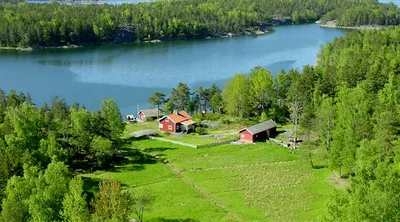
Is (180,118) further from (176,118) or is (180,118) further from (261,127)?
(261,127)

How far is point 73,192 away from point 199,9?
159540 millimetres

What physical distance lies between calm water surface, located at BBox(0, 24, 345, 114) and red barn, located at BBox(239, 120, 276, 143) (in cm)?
2584

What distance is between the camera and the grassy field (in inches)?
1432

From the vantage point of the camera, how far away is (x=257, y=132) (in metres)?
55.2

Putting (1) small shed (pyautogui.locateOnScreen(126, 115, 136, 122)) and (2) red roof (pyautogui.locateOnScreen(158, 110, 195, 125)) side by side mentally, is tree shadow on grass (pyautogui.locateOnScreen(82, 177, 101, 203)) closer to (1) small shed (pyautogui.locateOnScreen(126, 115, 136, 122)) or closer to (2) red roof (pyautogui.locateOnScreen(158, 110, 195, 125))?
(2) red roof (pyautogui.locateOnScreen(158, 110, 195, 125))

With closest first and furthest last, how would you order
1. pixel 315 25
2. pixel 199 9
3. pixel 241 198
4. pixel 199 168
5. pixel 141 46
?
pixel 241 198 < pixel 199 168 < pixel 141 46 < pixel 199 9 < pixel 315 25

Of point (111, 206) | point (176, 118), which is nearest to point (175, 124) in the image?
point (176, 118)

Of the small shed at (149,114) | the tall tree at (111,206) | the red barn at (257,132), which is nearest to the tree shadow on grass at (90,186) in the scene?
the tall tree at (111,206)

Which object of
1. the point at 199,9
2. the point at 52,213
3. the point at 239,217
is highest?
the point at 199,9

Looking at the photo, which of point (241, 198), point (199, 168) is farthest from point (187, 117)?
point (241, 198)

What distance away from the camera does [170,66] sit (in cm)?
10919

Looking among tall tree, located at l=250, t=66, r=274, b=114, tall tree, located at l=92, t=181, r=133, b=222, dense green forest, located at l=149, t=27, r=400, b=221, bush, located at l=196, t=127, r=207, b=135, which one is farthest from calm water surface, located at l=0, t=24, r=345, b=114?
tall tree, located at l=92, t=181, r=133, b=222

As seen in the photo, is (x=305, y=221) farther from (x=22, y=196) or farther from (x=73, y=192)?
(x=22, y=196)

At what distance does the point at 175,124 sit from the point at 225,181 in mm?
18947
